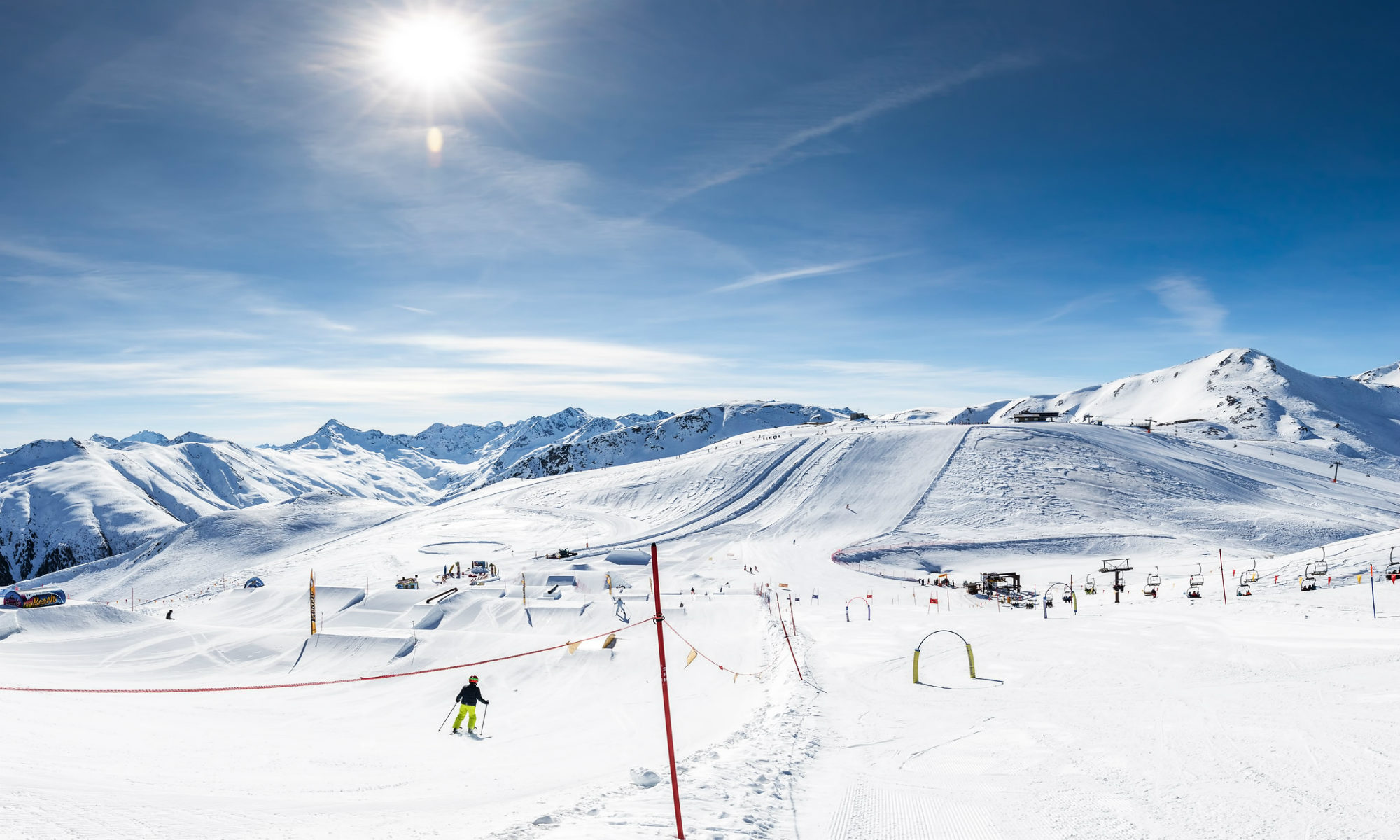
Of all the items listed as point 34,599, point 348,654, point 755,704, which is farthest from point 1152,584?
point 34,599

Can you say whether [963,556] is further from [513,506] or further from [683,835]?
[513,506]

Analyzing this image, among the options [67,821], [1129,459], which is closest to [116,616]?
[67,821]

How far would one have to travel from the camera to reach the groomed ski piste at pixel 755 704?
9.30m

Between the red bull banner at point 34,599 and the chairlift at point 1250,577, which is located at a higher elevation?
the red bull banner at point 34,599

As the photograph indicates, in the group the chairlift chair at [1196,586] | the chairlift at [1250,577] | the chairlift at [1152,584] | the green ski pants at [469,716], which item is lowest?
the chairlift at [1152,584]

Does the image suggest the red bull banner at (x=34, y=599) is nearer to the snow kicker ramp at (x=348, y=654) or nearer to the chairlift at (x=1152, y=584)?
the snow kicker ramp at (x=348, y=654)

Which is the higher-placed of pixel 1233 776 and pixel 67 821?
pixel 67 821

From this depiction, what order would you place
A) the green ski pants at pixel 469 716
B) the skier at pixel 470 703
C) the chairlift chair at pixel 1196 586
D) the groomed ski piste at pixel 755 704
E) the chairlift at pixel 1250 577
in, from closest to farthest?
the groomed ski piste at pixel 755 704 → the skier at pixel 470 703 → the green ski pants at pixel 469 716 → the chairlift chair at pixel 1196 586 → the chairlift at pixel 1250 577

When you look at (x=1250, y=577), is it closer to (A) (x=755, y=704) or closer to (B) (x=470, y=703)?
(A) (x=755, y=704)

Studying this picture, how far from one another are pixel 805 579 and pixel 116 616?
42780 millimetres

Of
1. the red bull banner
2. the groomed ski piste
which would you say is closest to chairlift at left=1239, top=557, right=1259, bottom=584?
the groomed ski piste

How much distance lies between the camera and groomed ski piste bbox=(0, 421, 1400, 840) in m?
9.30

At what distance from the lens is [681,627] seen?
99.9 ft

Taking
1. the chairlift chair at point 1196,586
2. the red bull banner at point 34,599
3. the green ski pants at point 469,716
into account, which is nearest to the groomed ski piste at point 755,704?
the green ski pants at point 469,716
